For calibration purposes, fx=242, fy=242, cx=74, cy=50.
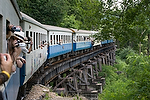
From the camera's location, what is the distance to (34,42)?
25.0 feet

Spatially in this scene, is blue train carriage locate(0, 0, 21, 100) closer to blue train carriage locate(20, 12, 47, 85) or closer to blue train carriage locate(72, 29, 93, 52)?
blue train carriage locate(20, 12, 47, 85)

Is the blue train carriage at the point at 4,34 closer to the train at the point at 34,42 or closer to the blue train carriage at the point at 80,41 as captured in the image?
the train at the point at 34,42

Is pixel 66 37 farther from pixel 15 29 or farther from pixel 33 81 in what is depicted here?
pixel 15 29

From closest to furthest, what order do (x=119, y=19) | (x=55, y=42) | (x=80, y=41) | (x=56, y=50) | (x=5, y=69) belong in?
Answer: (x=5, y=69) → (x=119, y=19) → (x=55, y=42) → (x=56, y=50) → (x=80, y=41)

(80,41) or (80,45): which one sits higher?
(80,41)

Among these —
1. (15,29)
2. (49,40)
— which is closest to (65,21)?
(49,40)

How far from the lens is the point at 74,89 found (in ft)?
56.7

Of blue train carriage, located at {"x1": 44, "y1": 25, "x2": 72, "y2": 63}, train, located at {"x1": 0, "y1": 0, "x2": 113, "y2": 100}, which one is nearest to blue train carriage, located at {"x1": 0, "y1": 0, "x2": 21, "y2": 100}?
train, located at {"x1": 0, "y1": 0, "x2": 113, "y2": 100}

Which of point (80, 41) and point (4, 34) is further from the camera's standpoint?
point (80, 41)

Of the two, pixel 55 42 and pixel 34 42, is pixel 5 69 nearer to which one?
pixel 34 42

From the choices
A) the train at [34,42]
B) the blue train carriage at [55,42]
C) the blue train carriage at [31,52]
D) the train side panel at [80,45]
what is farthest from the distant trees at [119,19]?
the train side panel at [80,45]

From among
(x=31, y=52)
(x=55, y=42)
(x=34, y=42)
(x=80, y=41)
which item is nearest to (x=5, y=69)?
(x=31, y=52)

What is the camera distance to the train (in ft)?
9.46

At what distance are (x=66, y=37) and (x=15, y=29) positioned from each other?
14.7 m
